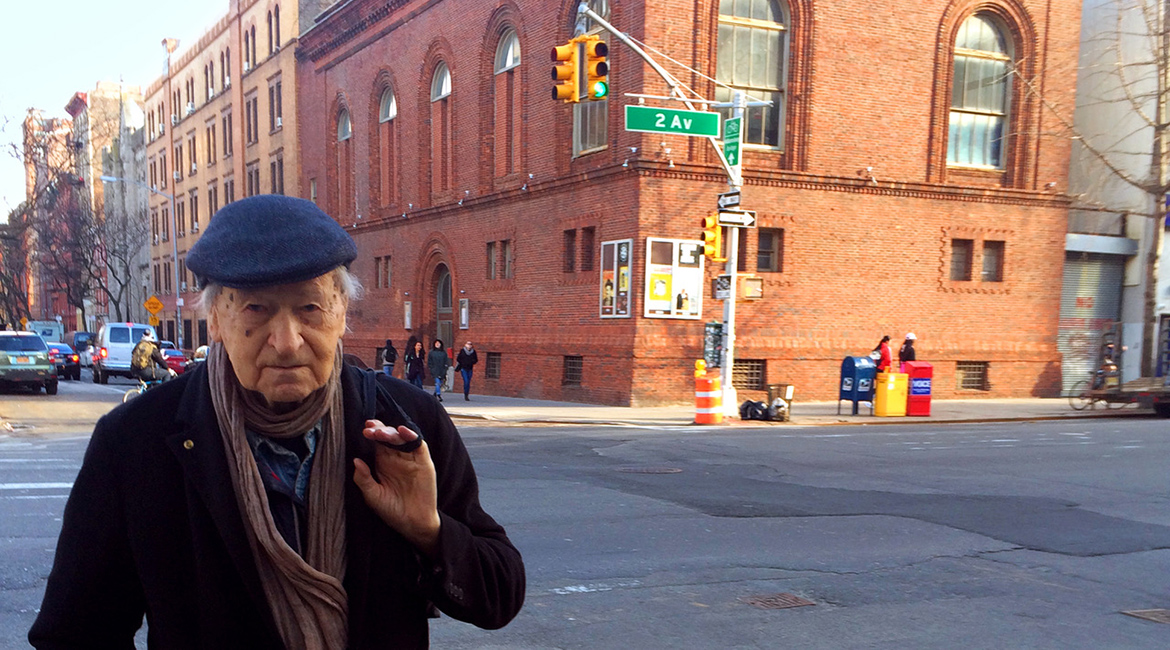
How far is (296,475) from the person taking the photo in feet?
6.01

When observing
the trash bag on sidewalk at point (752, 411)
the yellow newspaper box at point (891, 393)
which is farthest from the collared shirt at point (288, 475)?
the yellow newspaper box at point (891, 393)

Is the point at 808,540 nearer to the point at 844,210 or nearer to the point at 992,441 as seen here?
the point at 992,441

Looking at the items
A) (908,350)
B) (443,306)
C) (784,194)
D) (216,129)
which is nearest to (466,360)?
(443,306)

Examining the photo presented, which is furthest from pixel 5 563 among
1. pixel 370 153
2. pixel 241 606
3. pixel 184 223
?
pixel 184 223

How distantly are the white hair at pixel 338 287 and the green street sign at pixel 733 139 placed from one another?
16294 millimetres

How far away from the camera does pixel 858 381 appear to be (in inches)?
766

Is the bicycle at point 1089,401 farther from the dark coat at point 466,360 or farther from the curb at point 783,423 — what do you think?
the dark coat at point 466,360

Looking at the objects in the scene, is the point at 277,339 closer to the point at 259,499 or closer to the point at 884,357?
the point at 259,499

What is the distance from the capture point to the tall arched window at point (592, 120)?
71.5 feet

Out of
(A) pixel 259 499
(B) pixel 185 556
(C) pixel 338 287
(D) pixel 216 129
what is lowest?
(B) pixel 185 556

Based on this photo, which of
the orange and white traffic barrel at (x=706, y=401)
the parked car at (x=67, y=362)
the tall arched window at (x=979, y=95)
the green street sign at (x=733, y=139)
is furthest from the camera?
the parked car at (x=67, y=362)

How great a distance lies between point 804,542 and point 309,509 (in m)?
5.95

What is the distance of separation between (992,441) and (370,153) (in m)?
25.7

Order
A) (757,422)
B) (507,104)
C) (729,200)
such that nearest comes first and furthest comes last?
(729,200), (757,422), (507,104)
